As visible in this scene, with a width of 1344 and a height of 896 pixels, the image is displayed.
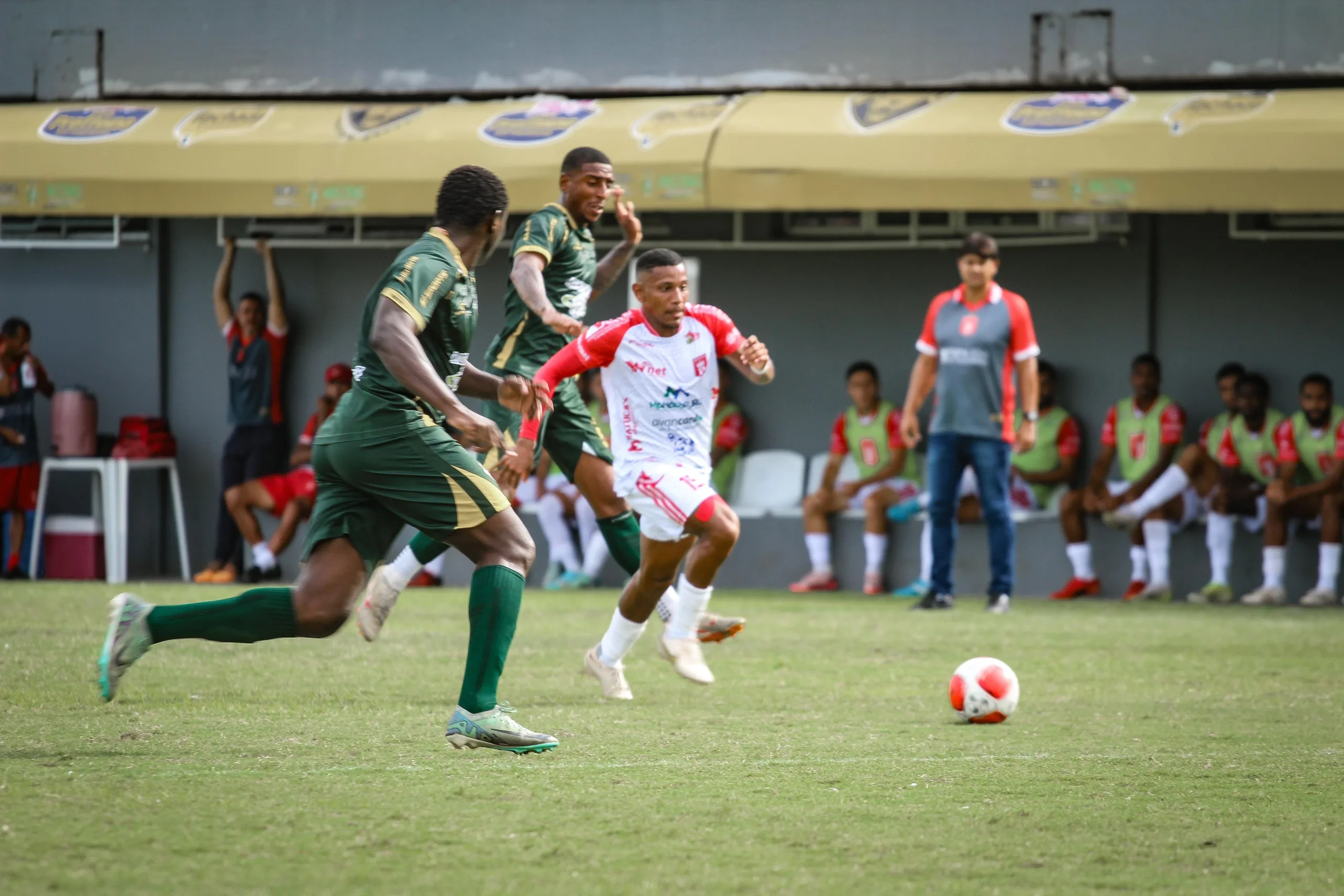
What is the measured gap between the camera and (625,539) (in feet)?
26.6

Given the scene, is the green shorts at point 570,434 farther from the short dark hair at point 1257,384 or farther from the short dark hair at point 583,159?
the short dark hair at point 1257,384

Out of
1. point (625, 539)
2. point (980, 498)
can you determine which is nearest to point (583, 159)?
point (625, 539)

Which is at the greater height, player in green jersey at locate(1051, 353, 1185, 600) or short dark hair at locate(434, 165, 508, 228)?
short dark hair at locate(434, 165, 508, 228)

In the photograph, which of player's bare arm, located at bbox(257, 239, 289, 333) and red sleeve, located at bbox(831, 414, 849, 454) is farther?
player's bare arm, located at bbox(257, 239, 289, 333)

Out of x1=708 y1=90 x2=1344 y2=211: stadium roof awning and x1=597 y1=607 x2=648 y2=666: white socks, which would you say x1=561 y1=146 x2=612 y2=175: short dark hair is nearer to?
x1=597 y1=607 x2=648 y2=666: white socks

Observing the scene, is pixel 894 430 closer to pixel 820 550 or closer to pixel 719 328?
pixel 820 550

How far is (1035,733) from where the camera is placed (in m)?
6.48

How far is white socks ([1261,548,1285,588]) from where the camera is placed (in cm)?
1291

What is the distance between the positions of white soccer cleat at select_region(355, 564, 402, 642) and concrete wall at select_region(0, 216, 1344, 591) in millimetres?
6716

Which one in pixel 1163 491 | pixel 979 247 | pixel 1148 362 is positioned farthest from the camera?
pixel 1148 362

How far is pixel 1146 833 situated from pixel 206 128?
12.0m

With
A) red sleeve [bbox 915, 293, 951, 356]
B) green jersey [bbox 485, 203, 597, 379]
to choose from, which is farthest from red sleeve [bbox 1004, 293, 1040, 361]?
green jersey [bbox 485, 203, 597, 379]

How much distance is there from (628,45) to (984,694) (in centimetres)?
962

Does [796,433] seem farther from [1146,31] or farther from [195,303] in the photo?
[195,303]
